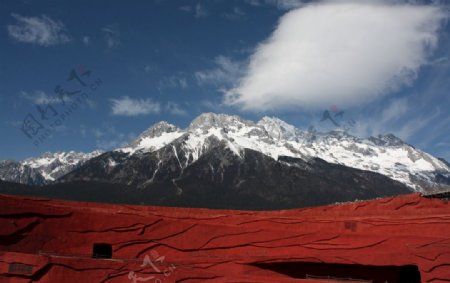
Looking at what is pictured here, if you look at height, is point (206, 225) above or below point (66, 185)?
below

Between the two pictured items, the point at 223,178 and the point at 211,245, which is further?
the point at 223,178

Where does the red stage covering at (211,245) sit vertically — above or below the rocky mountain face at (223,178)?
below

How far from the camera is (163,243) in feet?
79.7

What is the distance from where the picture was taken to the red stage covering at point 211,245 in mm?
21016

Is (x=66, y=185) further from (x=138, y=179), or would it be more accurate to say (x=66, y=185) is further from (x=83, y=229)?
(x=83, y=229)

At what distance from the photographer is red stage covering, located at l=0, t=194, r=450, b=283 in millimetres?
21016

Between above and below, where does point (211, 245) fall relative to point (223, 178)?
below

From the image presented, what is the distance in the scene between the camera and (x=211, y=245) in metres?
24.6

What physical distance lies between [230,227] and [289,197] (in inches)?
4978

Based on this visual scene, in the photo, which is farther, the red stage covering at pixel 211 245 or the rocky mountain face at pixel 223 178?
the rocky mountain face at pixel 223 178

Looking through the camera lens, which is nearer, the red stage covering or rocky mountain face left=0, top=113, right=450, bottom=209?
the red stage covering

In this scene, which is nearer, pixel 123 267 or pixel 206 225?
pixel 123 267

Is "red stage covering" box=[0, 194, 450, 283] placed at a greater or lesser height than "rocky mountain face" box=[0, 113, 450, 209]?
lesser

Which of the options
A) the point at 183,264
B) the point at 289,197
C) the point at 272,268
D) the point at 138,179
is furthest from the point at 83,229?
the point at 138,179
